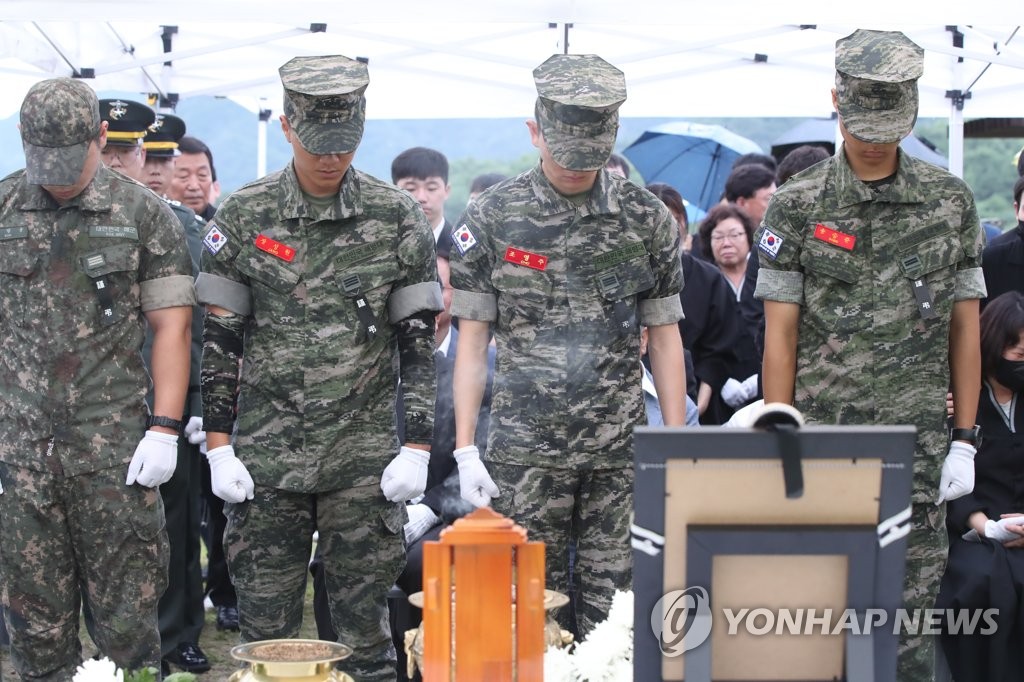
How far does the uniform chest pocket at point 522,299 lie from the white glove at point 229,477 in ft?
2.73

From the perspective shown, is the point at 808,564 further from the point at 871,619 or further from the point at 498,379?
the point at 498,379

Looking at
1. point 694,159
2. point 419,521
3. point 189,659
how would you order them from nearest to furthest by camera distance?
point 419,521, point 189,659, point 694,159

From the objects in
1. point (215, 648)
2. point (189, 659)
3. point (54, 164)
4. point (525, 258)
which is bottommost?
point (215, 648)

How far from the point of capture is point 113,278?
386 centimetres

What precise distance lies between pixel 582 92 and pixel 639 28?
4.56 m

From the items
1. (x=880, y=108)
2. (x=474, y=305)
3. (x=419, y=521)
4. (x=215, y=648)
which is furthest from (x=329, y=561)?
(x=215, y=648)

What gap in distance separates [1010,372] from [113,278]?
309cm

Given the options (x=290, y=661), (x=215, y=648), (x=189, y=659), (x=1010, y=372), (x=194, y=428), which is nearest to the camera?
(x=290, y=661)

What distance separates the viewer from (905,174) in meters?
3.85

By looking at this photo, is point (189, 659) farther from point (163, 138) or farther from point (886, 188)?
point (886, 188)

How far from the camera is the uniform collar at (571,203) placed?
387 cm

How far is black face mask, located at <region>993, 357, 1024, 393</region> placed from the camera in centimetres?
485

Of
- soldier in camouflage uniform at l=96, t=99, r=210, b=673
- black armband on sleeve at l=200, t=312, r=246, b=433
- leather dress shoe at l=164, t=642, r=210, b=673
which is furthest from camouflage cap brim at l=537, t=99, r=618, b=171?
leather dress shoe at l=164, t=642, r=210, b=673

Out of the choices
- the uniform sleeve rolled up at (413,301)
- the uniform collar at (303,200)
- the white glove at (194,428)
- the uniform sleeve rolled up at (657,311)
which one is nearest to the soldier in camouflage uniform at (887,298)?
the uniform sleeve rolled up at (657,311)
